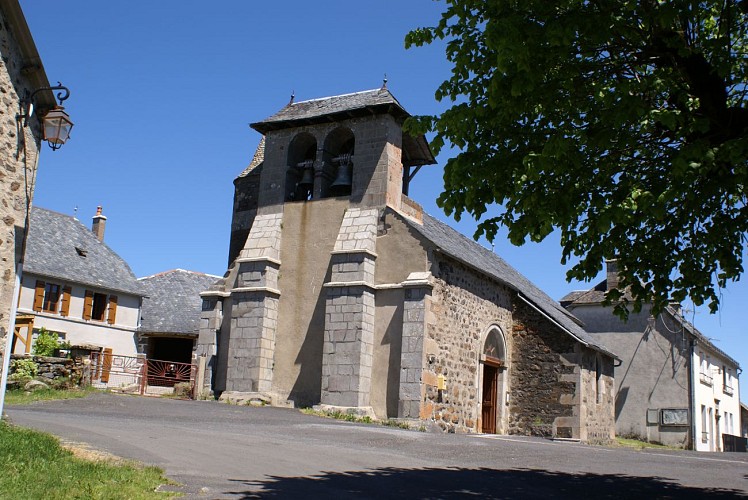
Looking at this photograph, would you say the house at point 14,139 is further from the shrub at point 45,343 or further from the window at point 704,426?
the window at point 704,426

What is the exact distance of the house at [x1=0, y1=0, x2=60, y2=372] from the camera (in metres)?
8.46

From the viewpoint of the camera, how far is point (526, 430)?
70.0 feet

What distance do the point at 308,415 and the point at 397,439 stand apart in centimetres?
440

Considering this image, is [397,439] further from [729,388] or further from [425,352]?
[729,388]

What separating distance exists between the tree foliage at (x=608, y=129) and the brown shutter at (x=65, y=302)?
2608 centimetres

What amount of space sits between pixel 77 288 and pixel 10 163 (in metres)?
24.1

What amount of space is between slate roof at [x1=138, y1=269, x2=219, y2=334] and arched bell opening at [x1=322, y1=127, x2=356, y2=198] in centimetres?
1497

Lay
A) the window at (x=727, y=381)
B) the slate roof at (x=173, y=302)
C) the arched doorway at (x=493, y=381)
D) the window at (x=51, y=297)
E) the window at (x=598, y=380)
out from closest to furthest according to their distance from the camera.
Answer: the arched doorway at (x=493, y=381) < the window at (x=598, y=380) < the window at (x=51, y=297) < the slate roof at (x=173, y=302) < the window at (x=727, y=381)

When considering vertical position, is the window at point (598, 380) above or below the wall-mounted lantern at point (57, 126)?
below

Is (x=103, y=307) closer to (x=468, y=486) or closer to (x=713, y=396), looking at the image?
(x=713, y=396)

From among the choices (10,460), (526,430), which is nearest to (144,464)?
(10,460)

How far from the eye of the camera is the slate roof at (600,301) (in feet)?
95.6

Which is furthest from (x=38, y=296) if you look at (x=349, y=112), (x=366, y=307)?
(x=366, y=307)

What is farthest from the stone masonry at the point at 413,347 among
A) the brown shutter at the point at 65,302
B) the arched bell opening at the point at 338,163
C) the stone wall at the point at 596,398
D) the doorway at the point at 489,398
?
the brown shutter at the point at 65,302
